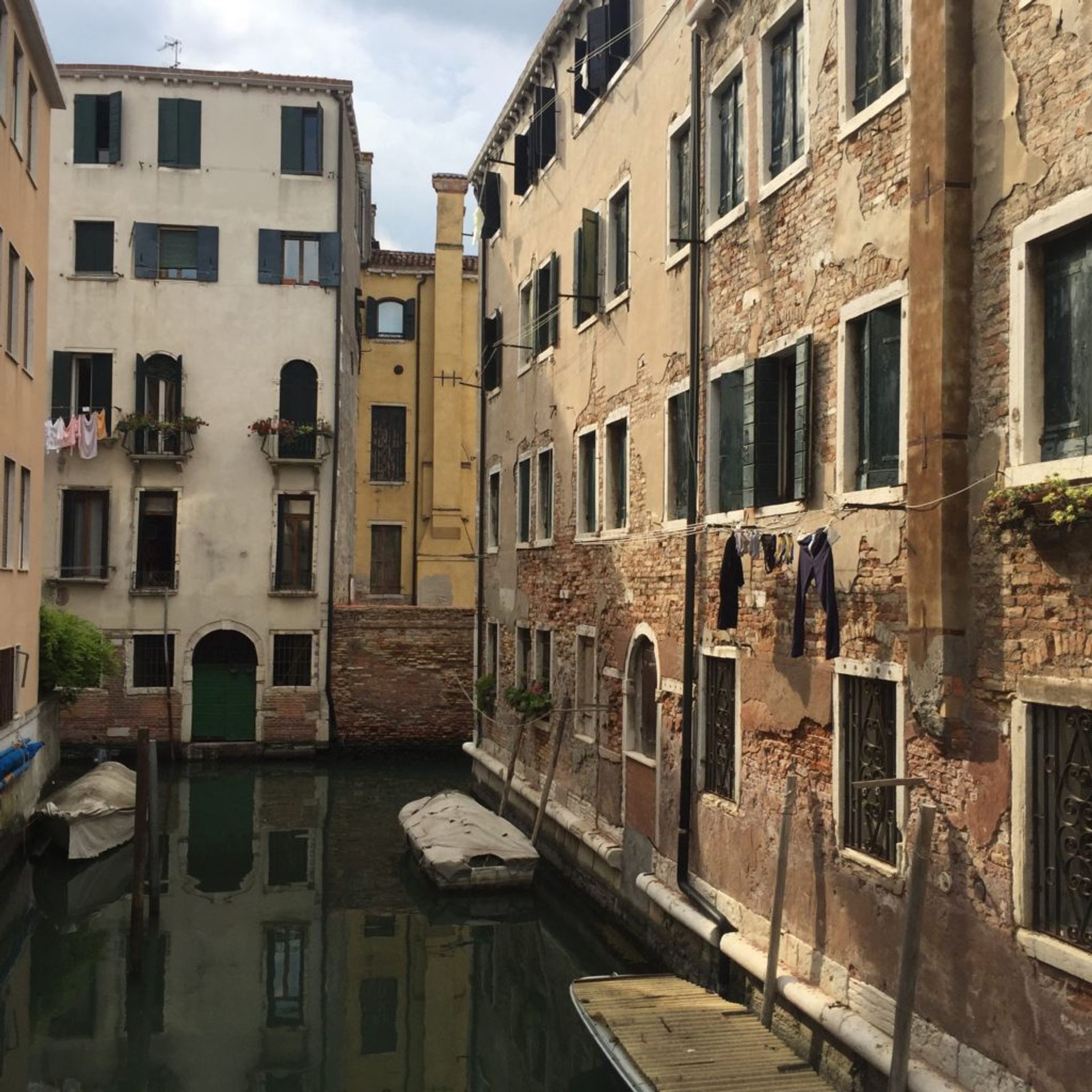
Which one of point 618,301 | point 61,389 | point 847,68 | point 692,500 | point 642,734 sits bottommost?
point 642,734

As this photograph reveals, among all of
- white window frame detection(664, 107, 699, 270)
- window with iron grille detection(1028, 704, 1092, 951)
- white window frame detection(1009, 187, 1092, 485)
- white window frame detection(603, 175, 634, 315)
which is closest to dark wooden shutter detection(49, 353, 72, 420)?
white window frame detection(603, 175, 634, 315)

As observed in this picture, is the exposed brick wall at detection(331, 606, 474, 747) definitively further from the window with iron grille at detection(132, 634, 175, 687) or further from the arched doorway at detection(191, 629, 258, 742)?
the window with iron grille at detection(132, 634, 175, 687)

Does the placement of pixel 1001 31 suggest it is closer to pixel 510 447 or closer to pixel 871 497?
pixel 871 497

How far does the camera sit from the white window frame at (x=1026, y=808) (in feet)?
19.0

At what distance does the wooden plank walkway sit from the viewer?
7.30 m

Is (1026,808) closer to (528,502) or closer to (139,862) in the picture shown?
(139,862)

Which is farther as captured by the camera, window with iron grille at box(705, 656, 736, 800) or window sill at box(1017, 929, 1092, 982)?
window with iron grille at box(705, 656, 736, 800)

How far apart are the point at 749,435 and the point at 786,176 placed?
1.83m

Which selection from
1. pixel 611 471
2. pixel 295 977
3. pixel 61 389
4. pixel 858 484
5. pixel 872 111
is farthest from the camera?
pixel 61 389

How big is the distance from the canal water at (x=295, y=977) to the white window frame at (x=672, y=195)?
6319mm

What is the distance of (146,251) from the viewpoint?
23734 mm

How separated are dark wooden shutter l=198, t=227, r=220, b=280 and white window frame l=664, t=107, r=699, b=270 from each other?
47.4 feet

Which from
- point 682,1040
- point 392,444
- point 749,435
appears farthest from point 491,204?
point 682,1040

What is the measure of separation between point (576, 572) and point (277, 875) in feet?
17.6
